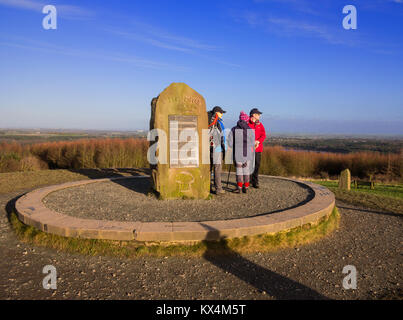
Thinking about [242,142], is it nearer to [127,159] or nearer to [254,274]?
[254,274]

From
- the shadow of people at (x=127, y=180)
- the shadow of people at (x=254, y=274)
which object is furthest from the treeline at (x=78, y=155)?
the shadow of people at (x=254, y=274)

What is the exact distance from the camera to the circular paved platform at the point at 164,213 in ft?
14.8

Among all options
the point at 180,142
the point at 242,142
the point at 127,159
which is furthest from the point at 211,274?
the point at 127,159

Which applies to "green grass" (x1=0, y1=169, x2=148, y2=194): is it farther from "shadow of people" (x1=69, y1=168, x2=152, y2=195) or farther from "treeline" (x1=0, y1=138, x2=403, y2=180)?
"treeline" (x1=0, y1=138, x2=403, y2=180)

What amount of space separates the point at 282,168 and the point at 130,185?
487 inches

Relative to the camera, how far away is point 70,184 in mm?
8531

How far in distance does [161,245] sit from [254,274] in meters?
1.44

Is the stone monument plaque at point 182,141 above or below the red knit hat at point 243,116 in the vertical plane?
below

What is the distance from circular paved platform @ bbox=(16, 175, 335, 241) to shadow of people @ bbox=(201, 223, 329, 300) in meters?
0.19

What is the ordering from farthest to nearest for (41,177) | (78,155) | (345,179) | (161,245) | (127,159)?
1. (78,155)
2. (127,159)
3. (345,179)
4. (41,177)
5. (161,245)

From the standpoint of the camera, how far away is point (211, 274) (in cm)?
383

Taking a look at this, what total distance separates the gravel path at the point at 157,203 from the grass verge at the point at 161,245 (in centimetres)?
84

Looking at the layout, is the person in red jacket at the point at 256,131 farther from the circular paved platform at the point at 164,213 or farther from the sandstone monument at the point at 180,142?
the sandstone monument at the point at 180,142

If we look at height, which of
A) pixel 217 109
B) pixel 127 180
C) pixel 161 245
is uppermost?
pixel 217 109
